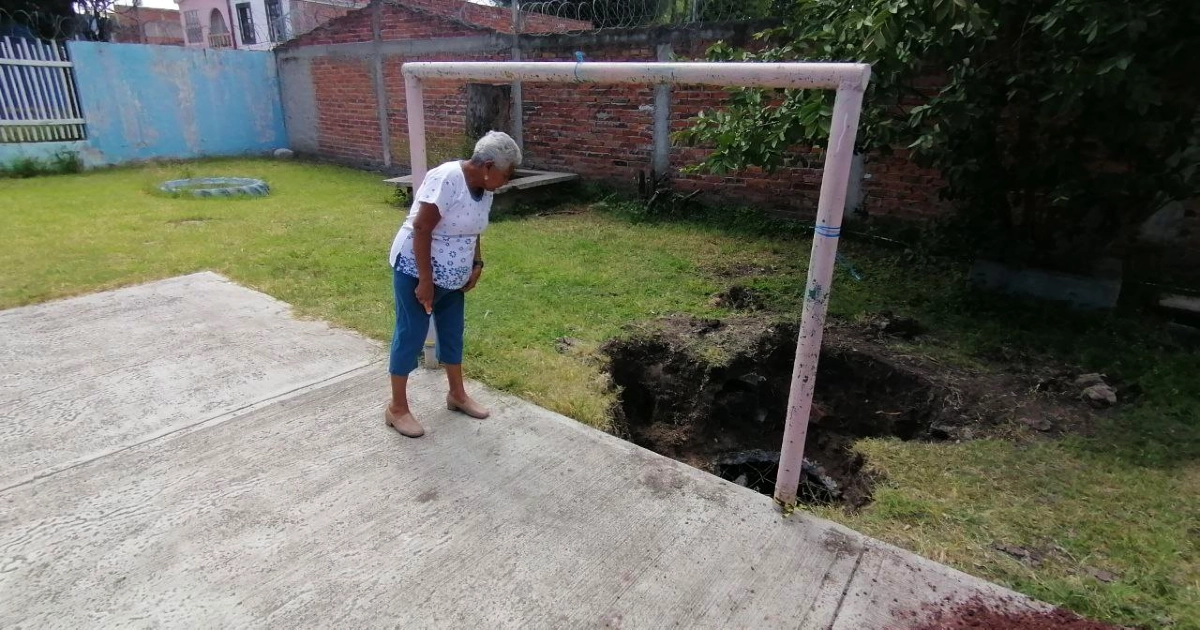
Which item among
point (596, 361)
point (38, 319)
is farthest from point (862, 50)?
point (38, 319)

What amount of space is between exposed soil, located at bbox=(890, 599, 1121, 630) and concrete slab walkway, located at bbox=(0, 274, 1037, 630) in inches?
2.1

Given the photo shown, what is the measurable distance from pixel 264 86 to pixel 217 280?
32.9ft

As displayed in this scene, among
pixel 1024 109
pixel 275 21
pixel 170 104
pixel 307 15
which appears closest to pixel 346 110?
pixel 170 104

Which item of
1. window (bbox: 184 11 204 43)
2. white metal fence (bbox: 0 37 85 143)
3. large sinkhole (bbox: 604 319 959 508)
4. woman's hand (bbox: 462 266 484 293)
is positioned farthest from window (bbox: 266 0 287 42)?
woman's hand (bbox: 462 266 484 293)

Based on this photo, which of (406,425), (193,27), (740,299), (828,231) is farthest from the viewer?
(193,27)

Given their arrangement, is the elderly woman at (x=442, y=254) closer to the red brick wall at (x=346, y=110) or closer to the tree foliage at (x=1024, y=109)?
the tree foliage at (x=1024, y=109)

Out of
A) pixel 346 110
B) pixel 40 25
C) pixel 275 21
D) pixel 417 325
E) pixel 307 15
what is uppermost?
pixel 307 15

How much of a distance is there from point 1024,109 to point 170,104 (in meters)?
13.5

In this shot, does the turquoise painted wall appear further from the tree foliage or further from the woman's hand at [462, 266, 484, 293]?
the woman's hand at [462, 266, 484, 293]

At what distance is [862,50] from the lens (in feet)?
12.4

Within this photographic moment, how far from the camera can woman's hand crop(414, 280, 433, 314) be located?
2775mm

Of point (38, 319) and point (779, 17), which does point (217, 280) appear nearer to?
point (38, 319)

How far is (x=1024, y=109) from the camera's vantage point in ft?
15.4

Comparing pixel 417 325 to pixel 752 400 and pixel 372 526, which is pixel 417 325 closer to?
pixel 372 526
